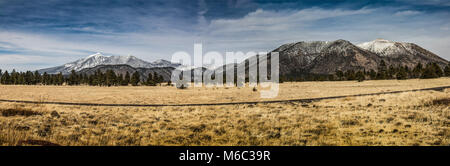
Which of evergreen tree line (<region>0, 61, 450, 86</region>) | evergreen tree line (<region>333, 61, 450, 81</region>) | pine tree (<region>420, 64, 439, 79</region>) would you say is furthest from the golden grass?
evergreen tree line (<region>0, 61, 450, 86</region>)

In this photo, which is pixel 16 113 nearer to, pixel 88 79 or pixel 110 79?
pixel 110 79

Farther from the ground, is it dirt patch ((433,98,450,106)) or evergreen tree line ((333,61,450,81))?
evergreen tree line ((333,61,450,81))

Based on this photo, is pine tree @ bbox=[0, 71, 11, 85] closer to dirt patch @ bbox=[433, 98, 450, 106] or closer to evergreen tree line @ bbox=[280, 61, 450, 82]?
dirt patch @ bbox=[433, 98, 450, 106]

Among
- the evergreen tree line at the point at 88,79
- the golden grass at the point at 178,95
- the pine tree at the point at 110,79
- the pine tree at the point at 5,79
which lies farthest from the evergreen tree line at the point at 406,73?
the pine tree at the point at 5,79

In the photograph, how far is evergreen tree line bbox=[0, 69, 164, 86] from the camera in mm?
130500

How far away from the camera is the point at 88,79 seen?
466ft

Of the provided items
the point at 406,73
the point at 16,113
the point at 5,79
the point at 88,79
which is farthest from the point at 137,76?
the point at 406,73

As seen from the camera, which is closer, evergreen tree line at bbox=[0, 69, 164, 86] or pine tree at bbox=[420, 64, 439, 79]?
pine tree at bbox=[420, 64, 439, 79]

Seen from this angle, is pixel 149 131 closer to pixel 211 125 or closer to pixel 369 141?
pixel 211 125

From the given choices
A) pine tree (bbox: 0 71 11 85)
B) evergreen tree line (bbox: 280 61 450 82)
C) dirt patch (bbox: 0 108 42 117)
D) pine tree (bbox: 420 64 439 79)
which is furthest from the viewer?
pine tree (bbox: 0 71 11 85)

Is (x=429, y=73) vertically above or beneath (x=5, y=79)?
above

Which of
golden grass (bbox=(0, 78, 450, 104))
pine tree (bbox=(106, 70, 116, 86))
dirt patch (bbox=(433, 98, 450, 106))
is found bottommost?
golden grass (bbox=(0, 78, 450, 104))
